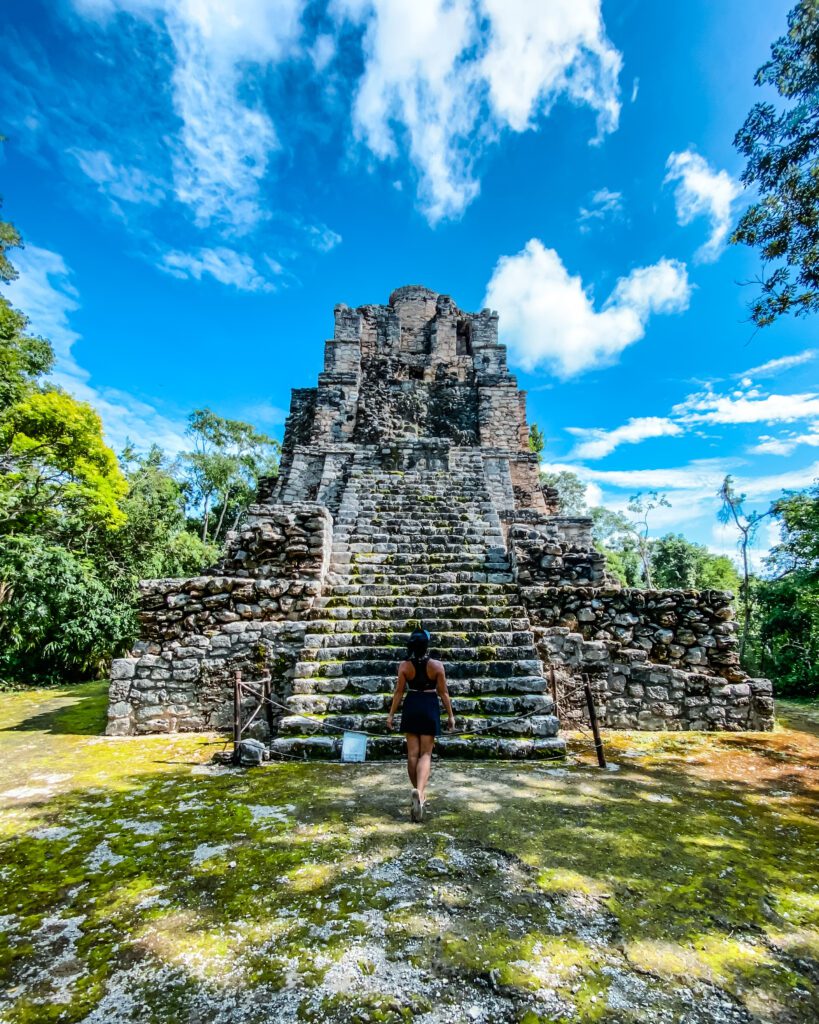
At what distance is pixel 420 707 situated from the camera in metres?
3.39

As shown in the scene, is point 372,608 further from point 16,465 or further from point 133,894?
point 16,465

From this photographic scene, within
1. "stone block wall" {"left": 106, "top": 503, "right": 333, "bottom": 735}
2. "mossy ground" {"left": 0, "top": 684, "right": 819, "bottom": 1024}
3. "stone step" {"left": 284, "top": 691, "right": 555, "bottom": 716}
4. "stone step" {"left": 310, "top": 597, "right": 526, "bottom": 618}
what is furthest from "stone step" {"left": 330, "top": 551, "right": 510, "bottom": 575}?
"mossy ground" {"left": 0, "top": 684, "right": 819, "bottom": 1024}

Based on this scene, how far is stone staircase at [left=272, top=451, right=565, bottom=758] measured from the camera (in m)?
4.64

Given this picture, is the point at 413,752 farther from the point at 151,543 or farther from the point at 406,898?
the point at 151,543

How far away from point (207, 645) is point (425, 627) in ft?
9.29

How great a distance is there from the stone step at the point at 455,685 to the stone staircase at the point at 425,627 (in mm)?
11

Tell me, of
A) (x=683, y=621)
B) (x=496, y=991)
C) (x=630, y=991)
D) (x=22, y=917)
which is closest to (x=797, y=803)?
(x=683, y=621)

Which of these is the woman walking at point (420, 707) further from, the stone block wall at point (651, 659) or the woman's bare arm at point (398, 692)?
the stone block wall at point (651, 659)

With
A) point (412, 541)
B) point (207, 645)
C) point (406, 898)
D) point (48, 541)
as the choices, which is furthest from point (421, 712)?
point (48, 541)

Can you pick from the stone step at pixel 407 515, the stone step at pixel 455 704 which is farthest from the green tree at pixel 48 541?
the stone step at pixel 455 704

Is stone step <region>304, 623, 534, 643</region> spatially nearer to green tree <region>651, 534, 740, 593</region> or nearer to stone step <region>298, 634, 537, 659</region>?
stone step <region>298, 634, 537, 659</region>

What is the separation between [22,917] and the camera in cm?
217

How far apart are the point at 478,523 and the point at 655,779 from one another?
521 centimetres

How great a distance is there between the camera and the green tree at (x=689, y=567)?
24958 mm
